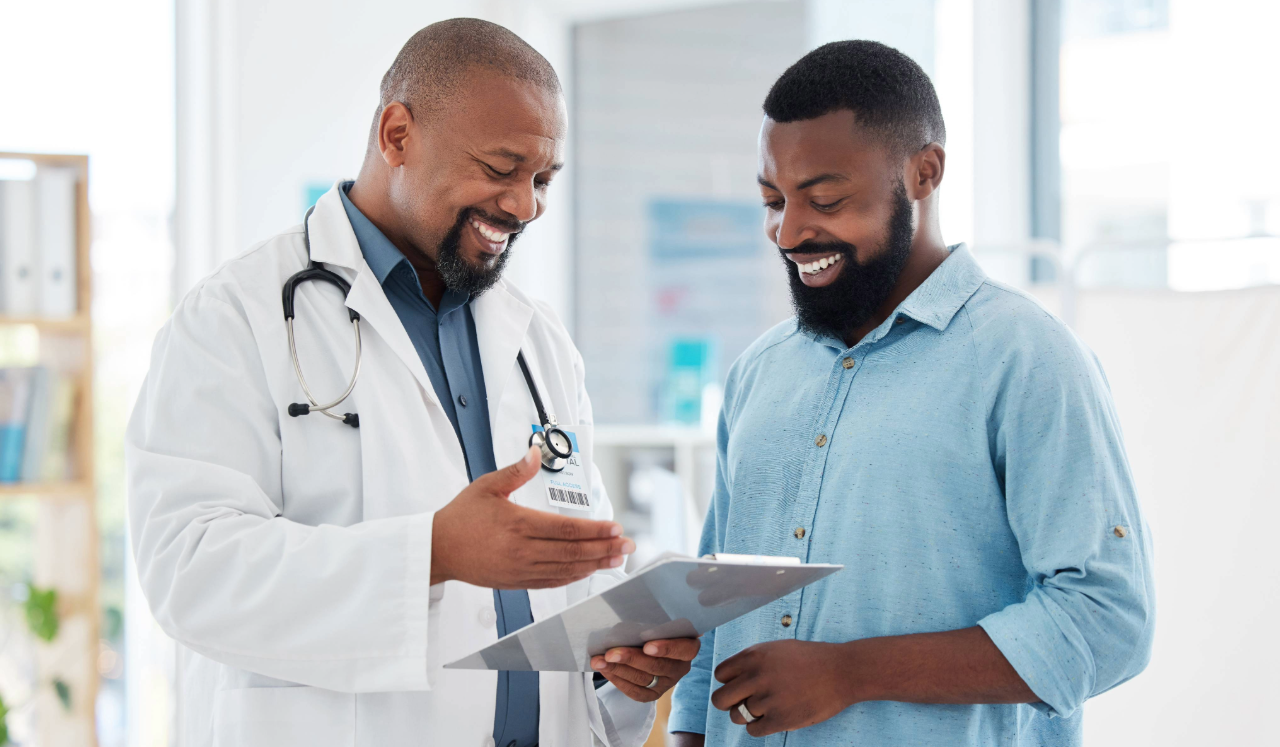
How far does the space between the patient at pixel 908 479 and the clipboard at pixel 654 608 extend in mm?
112

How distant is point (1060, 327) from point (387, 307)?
2.94 feet

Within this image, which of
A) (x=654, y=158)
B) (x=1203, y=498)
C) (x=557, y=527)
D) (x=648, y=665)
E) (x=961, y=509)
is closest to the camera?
(x=557, y=527)

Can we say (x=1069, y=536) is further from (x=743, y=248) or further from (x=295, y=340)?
(x=743, y=248)

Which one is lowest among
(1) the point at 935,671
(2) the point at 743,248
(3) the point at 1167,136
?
(1) the point at 935,671

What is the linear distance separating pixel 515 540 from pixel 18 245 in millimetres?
2166

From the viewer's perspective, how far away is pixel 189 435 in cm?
120

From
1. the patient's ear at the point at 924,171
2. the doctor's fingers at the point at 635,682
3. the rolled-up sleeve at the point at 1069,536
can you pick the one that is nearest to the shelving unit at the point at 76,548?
the doctor's fingers at the point at 635,682

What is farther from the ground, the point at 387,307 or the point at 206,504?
the point at 387,307

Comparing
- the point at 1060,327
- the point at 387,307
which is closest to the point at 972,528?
the point at 1060,327

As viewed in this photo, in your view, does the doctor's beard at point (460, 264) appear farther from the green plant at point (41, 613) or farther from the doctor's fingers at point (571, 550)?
the green plant at point (41, 613)

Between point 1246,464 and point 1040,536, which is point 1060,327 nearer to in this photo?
point 1040,536

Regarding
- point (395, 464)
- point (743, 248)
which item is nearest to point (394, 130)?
point (395, 464)

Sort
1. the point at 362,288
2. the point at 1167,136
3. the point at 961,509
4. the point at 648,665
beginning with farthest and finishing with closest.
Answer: the point at 1167,136 → the point at 362,288 → the point at 648,665 → the point at 961,509

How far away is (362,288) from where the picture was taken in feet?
4.58
